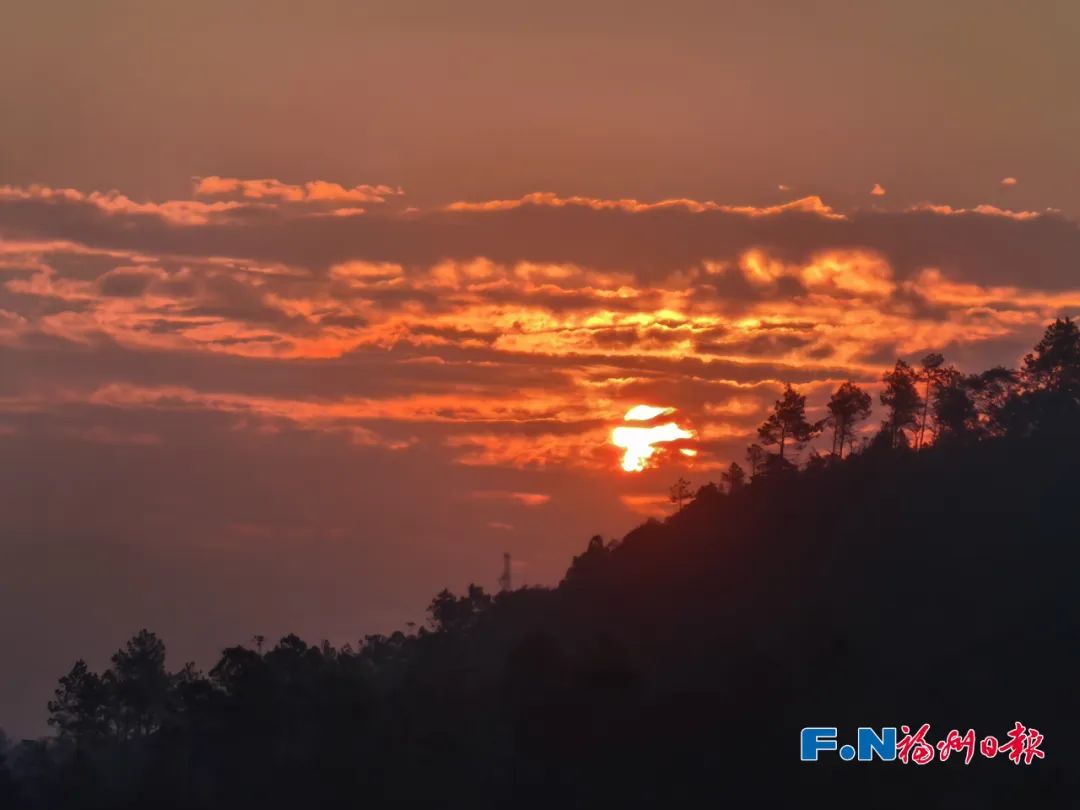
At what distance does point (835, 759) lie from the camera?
12119 cm

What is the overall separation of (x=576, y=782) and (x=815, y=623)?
3497 centimetres

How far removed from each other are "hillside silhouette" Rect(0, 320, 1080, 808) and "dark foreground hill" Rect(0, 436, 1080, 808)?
28 centimetres

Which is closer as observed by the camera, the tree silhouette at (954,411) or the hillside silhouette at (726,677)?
the hillside silhouette at (726,677)

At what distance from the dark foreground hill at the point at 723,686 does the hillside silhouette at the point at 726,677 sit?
280 millimetres

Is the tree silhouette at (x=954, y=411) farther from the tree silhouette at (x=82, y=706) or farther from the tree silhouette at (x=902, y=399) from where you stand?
the tree silhouette at (x=82, y=706)

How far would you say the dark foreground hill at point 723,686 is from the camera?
403 feet

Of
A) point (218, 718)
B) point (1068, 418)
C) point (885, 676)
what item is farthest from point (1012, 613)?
point (218, 718)

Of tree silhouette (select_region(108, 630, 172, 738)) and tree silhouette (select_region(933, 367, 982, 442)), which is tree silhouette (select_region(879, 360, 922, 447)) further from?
tree silhouette (select_region(108, 630, 172, 738))

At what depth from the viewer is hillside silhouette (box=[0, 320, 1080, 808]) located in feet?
405

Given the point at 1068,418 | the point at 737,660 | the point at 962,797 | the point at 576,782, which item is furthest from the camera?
the point at 1068,418

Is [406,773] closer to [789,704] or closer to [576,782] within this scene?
[576,782]

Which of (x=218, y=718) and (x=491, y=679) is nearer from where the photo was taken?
(x=218, y=718)

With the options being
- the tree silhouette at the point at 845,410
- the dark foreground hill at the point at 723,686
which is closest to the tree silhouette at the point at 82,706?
the dark foreground hill at the point at 723,686

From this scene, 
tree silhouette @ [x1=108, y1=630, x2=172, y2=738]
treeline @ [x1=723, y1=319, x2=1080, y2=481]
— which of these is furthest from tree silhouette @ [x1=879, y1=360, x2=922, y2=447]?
tree silhouette @ [x1=108, y1=630, x2=172, y2=738]
